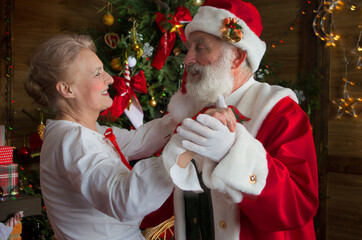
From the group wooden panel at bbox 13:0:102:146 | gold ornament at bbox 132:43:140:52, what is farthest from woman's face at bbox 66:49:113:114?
wooden panel at bbox 13:0:102:146

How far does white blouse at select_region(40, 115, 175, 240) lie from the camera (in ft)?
3.48

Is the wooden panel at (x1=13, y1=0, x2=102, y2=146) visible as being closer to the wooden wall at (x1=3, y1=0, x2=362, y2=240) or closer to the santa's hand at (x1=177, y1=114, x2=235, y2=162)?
the wooden wall at (x1=3, y1=0, x2=362, y2=240)

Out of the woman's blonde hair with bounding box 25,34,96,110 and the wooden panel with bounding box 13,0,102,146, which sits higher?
the woman's blonde hair with bounding box 25,34,96,110

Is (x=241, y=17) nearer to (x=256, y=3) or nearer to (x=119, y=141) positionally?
(x=119, y=141)

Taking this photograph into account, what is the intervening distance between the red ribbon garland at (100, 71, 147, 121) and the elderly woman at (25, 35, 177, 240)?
0.95m

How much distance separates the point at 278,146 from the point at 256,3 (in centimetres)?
293

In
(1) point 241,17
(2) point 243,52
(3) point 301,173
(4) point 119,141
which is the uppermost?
(1) point 241,17

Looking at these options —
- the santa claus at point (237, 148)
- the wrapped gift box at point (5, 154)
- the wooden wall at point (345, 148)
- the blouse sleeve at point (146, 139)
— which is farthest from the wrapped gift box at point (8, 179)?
the wooden wall at point (345, 148)

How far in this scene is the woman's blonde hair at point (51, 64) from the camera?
1420 millimetres

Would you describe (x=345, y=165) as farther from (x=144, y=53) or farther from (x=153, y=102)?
(x=144, y=53)

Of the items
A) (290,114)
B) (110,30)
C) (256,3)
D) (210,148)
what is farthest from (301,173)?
(256,3)

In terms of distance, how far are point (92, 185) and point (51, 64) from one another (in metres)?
0.56

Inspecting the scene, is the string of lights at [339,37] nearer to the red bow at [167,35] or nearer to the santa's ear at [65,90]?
the red bow at [167,35]

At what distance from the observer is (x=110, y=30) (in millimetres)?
2855
